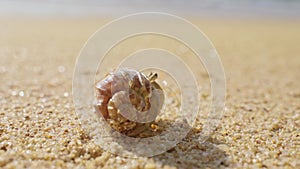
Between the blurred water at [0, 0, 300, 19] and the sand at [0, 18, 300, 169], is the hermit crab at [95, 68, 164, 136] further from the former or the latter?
the blurred water at [0, 0, 300, 19]

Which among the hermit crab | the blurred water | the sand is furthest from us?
the blurred water

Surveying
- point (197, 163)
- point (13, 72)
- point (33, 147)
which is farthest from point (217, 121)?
point (13, 72)

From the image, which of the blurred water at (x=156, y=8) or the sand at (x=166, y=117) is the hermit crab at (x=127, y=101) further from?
the blurred water at (x=156, y=8)

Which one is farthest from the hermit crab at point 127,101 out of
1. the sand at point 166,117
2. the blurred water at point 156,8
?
the blurred water at point 156,8

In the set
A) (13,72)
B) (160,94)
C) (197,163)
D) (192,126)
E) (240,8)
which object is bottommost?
(197,163)

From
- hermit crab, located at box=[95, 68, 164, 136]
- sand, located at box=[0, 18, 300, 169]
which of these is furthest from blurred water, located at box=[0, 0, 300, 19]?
hermit crab, located at box=[95, 68, 164, 136]

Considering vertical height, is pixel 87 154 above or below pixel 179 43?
below

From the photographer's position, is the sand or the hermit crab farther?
the hermit crab

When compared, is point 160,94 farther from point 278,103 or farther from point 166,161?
point 278,103
